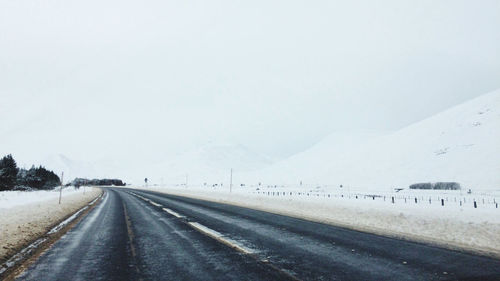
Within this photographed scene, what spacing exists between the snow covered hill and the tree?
9824 cm

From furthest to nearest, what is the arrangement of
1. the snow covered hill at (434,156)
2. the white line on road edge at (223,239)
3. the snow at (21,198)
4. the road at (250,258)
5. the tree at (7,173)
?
the snow covered hill at (434,156) < the tree at (7,173) < the snow at (21,198) < the white line on road edge at (223,239) < the road at (250,258)

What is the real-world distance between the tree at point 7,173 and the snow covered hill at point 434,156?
322 ft

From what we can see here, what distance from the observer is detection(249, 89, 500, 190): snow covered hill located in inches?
3824

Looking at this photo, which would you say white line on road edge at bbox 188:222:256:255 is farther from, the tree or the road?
the tree

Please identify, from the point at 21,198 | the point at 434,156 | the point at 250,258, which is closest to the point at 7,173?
the point at 21,198

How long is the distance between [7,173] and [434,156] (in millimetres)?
136206

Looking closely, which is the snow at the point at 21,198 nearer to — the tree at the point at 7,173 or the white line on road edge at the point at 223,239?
the white line on road edge at the point at 223,239

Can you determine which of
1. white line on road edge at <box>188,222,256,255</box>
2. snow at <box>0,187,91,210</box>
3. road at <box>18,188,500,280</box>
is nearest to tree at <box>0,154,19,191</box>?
snow at <box>0,187,91,210</box>

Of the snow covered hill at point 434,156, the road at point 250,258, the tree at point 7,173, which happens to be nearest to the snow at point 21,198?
the road at point 250,258

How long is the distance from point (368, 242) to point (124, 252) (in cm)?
664

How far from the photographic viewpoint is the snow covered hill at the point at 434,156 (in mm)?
97125

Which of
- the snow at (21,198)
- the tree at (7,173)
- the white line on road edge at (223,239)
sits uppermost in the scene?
the tree at (7,173)

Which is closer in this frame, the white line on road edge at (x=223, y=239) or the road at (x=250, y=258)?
the road at (x=250, y=258)

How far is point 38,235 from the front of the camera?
10.6 m
